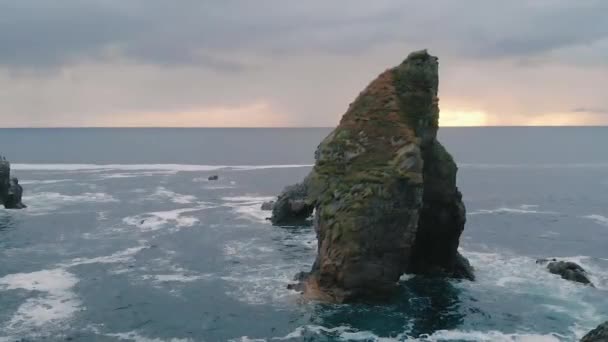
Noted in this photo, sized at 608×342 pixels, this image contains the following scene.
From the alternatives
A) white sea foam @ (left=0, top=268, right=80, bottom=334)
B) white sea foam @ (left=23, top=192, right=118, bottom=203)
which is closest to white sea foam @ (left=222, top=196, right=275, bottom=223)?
white sea foam @ (left=23, top=192, right=118, bottom=203)

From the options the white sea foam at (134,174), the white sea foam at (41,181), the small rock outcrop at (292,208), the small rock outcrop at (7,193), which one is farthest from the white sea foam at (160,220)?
the white sea foam at (134,174)

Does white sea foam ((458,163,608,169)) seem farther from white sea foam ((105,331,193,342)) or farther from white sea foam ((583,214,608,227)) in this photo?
white sea foam ((105,331,193,342))

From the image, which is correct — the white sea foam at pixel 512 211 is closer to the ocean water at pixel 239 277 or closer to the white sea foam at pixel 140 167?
the ocean water at pixel 239 277

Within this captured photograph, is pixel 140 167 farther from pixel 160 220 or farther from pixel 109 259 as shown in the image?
pixel 109 259

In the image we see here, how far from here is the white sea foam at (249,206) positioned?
89812 millimetres

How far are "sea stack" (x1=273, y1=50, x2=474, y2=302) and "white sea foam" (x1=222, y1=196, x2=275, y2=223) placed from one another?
35053 mm

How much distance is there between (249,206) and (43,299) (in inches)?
2049

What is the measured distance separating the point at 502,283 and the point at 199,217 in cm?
4839

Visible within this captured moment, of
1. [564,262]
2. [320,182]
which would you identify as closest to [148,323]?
[320,182]

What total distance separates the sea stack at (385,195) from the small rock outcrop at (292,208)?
28764 millimetres

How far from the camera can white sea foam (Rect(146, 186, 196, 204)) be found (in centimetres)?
Result: 10547

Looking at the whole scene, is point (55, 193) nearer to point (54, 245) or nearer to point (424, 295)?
point (54, 245)

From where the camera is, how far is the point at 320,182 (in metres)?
52.3

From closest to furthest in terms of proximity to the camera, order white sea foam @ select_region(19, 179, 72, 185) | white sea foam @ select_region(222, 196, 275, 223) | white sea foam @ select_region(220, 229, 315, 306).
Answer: white sea foam @ select_region(220, 229, 315, 306) < white sea foam @ select_region(222, 196, 275, 223) < white sea foam @ select_region(19, 179, 72, 185)
